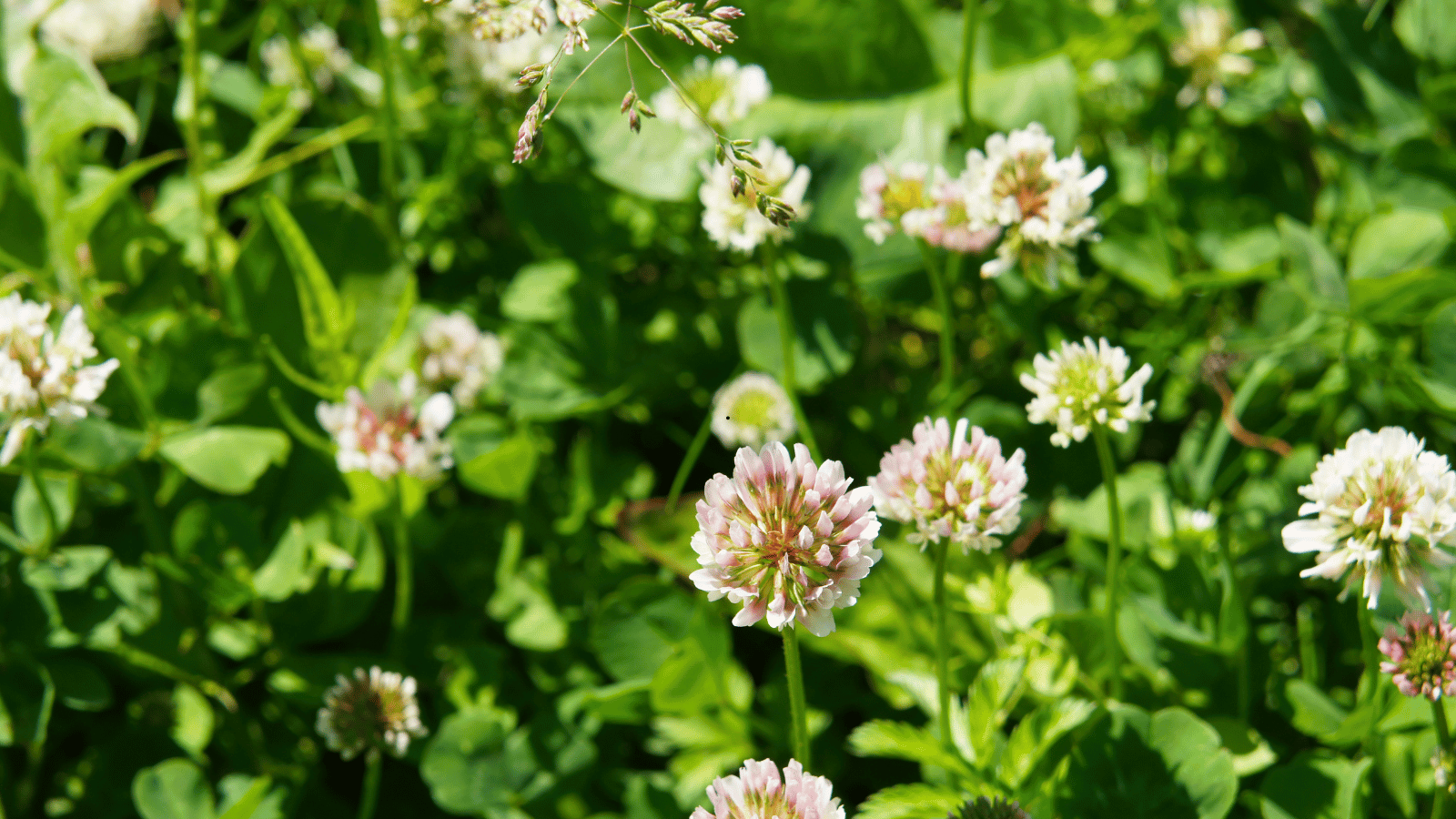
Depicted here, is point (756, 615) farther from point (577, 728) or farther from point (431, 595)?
point (431, 595)

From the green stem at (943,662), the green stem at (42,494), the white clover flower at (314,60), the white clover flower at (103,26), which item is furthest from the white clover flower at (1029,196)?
the white clover flower at (103,26)

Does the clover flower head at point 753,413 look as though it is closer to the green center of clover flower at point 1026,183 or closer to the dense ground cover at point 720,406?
the dense ground cover at point 720,406

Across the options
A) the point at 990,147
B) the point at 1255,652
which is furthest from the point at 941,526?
the point at 1255,652

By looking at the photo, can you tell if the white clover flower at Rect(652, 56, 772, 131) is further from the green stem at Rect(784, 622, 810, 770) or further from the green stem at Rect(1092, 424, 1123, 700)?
the green stem at Rect(784, 622, 810, 770)

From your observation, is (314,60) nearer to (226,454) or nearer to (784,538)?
(226,454)

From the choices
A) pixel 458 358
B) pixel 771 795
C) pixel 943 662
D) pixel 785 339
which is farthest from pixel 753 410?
pixel 771 795
